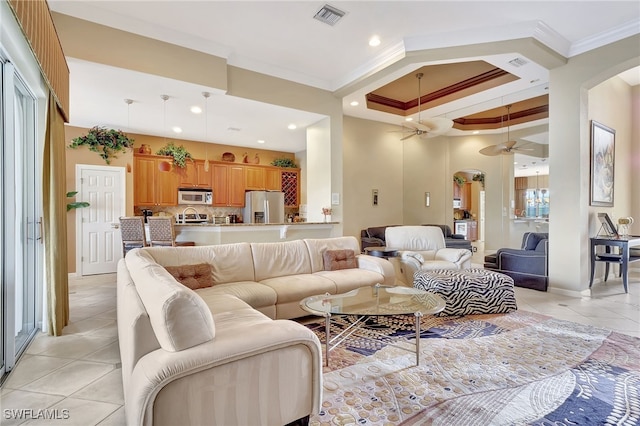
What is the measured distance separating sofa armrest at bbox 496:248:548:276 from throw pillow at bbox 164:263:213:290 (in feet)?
15.2

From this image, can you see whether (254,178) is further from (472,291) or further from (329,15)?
(472,291)

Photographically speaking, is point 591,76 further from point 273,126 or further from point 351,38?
point 273,126

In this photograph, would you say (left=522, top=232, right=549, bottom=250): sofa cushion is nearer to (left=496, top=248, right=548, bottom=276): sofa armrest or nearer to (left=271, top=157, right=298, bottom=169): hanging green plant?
(left=496, top=248, right=548, bottom=276): sofa armrest

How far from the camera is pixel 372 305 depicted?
8.60ft

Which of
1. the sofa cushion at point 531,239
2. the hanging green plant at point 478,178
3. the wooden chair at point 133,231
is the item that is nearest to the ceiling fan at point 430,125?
the hanging green plant at point 478,178

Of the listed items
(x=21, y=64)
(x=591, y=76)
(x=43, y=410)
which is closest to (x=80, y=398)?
(x=43, y=410)

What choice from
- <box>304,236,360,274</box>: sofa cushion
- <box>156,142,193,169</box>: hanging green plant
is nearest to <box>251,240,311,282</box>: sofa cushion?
<box>304,236,360,274</box>: sofa cushion

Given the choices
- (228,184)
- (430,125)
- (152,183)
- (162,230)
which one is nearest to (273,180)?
(228,184)

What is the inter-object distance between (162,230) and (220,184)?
336 centimetres

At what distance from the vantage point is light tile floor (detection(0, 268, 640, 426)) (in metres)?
1.96

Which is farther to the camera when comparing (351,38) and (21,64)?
(351,38)

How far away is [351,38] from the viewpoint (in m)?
4.12

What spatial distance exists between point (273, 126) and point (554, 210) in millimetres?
4874

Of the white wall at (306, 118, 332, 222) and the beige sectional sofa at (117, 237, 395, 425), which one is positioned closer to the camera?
the beige sectional sofa at (117, 237, 395, 425)
